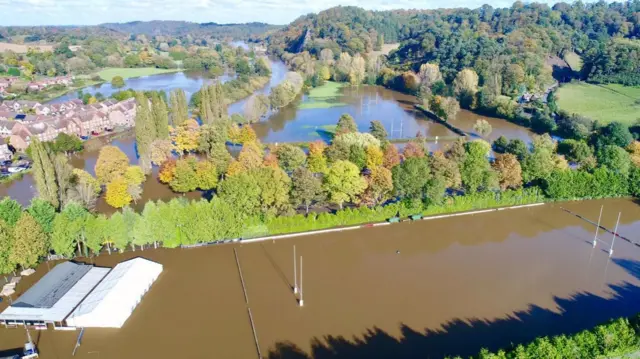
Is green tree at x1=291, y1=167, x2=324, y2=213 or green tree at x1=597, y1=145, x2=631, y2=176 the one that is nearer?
green tree at x1=291, y1=167, x2=324, y2=213

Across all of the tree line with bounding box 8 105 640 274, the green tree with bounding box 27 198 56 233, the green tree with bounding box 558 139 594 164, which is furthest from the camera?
the green tree with bounding box 558 139 594 164

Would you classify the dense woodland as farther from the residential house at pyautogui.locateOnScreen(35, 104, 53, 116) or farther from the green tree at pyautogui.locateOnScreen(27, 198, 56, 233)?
the green tree at pyautogui.locateOnScreen(27, 198, 56, 233)

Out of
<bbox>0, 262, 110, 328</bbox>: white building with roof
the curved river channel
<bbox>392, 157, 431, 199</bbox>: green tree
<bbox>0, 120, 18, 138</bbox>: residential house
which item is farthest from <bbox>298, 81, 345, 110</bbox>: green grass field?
<bbox>0, 262, 110, 328</bbox>: white building with roof

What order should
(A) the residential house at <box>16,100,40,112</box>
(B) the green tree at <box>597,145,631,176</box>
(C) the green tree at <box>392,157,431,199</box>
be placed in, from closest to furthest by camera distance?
(C) the green tree at <box>392,157,431,199</box>
(B) the green tree at <box>597,145,631,176</box>
(A) the residential house at <box>16,100,40,112</box>

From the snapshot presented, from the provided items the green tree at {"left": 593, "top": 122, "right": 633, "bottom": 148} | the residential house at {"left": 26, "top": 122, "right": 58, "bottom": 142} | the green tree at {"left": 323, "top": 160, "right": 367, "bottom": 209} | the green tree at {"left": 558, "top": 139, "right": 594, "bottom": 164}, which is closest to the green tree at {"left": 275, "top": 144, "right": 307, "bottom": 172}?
the green tree at {"left": 323, "top": 160, "right": 367, "bottom": 209}

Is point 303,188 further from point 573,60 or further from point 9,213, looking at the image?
point 573,60

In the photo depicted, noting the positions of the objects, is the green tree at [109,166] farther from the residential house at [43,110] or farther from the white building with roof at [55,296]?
the residential house at [43,110]

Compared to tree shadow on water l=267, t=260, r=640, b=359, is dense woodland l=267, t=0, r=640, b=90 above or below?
above

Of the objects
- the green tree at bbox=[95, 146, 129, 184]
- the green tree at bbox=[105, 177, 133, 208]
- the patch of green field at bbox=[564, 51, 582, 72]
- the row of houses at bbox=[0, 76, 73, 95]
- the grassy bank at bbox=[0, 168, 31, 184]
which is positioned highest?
the patch of green field at bbox=[564, 51, 582, 72]
